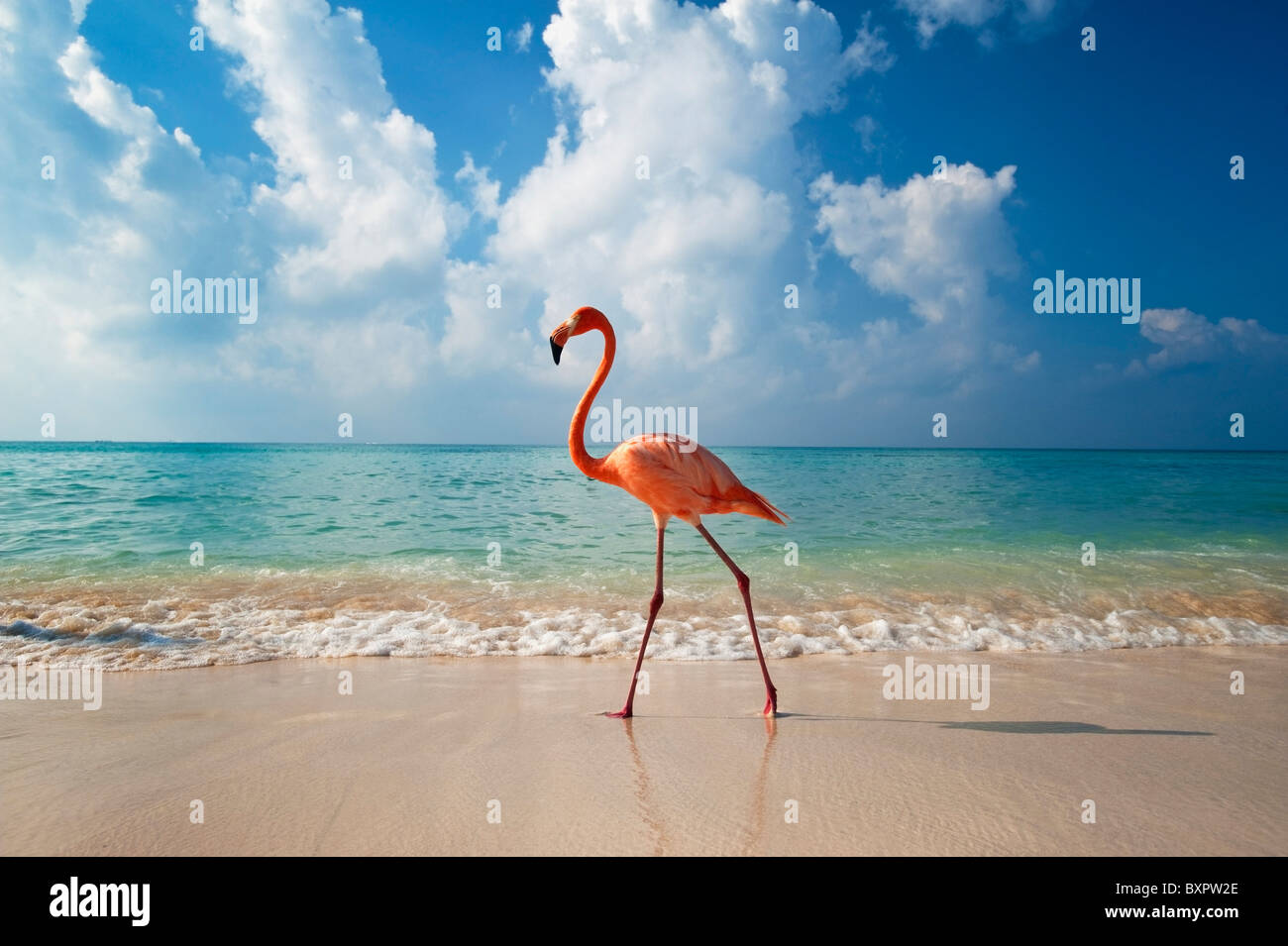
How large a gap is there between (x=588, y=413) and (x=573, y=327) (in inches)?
25.2

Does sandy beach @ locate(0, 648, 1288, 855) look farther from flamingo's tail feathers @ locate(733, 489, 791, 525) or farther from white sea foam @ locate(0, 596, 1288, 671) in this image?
flamingo's tail feathers @ locate(733, 489, 791, 525)

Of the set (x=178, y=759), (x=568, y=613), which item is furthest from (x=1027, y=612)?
(x=178, y=759)

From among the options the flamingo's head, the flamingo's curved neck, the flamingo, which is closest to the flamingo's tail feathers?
the flamingo

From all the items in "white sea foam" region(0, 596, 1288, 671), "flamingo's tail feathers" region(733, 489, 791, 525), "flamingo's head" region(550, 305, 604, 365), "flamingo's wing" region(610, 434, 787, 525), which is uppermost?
"flamingo's head" region(550, 305, 604, 365)

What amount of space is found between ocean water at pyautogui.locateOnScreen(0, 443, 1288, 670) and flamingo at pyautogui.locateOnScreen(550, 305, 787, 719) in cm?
211

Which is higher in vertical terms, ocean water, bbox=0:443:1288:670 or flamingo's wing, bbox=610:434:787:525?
flamingo's wing, bbox=610:434:787:525

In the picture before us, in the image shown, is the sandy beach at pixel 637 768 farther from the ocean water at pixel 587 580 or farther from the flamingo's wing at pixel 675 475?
the flamingo's wing at pixel 675 475

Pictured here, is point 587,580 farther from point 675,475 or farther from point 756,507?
point 675,475

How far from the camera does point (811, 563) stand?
441 inches

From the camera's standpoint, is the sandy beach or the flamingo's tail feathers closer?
the sandy beach

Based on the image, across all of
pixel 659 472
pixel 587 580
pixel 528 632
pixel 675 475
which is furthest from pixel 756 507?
pixel 587 580

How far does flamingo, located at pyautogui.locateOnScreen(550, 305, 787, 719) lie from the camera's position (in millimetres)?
4664
